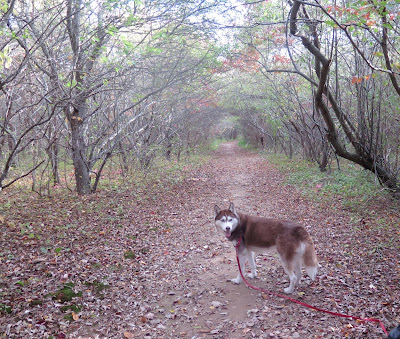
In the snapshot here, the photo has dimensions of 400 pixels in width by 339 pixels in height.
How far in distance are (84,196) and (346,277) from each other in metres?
8.54

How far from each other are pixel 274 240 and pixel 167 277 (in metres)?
2.22

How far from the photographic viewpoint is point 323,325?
4.07 m

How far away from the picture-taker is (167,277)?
5766 millimetres

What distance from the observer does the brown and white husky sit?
15.1 feet

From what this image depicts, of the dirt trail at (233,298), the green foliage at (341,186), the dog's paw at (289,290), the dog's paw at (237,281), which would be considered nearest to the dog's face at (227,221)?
the dog's paw at (237,281)

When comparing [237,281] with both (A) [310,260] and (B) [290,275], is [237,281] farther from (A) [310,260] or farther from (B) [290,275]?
(A) [310,260]

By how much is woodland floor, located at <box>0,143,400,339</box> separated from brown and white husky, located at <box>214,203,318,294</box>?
49 centimetres

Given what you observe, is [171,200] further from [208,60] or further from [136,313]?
[136,313]

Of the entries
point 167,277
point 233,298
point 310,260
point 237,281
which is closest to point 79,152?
point 167,277

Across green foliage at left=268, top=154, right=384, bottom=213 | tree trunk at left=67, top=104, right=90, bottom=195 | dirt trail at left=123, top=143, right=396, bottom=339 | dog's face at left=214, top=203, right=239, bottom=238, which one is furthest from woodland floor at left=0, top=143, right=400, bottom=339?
tree trunk at left=67, top=104, right=90, bottom=195

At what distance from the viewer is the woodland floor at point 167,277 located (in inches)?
164

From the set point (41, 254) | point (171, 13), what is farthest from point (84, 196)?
point (171, 13)

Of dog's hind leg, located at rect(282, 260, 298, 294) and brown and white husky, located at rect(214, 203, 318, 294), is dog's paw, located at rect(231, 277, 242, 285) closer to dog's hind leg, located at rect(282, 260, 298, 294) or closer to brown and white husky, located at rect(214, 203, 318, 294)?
brown and white husky, located at rect(214, 203, 318, 294)

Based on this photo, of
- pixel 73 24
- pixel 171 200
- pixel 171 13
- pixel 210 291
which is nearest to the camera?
pixel 210 291
